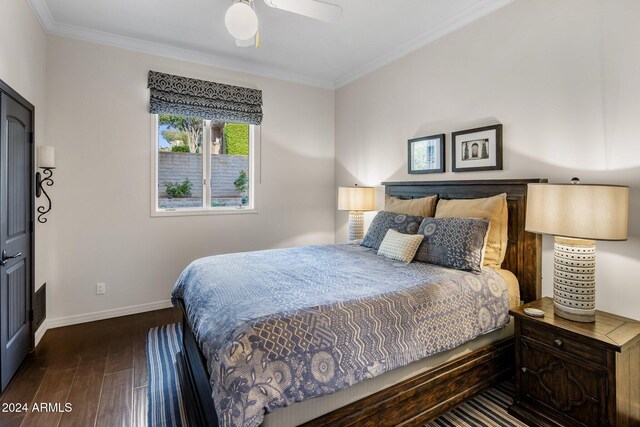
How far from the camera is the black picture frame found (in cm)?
320

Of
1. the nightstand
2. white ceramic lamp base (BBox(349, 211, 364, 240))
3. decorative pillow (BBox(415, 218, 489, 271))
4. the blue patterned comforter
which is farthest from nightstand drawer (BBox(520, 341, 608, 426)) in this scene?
white ceramic lamp base (BBox(349, 211, 364, 240))

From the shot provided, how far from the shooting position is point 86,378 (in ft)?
7.65

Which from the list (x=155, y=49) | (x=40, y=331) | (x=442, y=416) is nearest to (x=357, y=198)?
(x=442, y=416)

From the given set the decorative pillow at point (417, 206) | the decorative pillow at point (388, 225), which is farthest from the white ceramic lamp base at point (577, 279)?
the decorative pillow at point (417, 206)

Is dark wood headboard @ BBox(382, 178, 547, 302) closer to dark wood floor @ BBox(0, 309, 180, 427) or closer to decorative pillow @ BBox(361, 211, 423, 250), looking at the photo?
decorative pillow @ BBox(361, 211, 423, 250)

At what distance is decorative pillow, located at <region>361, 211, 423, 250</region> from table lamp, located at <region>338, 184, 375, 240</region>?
72cm

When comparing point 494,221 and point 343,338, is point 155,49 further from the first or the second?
point 494,221

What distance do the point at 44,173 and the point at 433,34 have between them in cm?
400

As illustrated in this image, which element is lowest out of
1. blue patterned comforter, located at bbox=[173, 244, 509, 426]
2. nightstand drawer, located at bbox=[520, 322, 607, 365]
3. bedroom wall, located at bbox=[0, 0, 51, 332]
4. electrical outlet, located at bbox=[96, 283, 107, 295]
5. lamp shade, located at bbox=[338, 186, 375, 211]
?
electrical outlet, located at bbox=[96, 283, 107, 295]

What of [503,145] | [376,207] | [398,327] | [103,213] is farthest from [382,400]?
[103,213]

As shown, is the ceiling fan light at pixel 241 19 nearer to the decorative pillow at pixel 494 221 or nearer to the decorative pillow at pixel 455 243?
the decorative pillow at pixel 455 243

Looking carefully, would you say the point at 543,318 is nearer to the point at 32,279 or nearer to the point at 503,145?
the point at 503,145

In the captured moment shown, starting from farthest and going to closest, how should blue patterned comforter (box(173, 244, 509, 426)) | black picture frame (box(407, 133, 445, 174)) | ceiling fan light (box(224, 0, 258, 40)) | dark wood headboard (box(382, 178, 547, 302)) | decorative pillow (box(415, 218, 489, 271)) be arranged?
1. black picture frame (box(407, 133, 445, 174))
2. dark wood headboard (box(382, 178, 547, 302))
3. decorative pillow (box(415, 218, 489, 271))
4. ceiling fan light (box(224, 0, 258, 40))
5. blue patterned comforter (box(173, 244, 509, 426))

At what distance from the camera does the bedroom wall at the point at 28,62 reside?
222 cm
